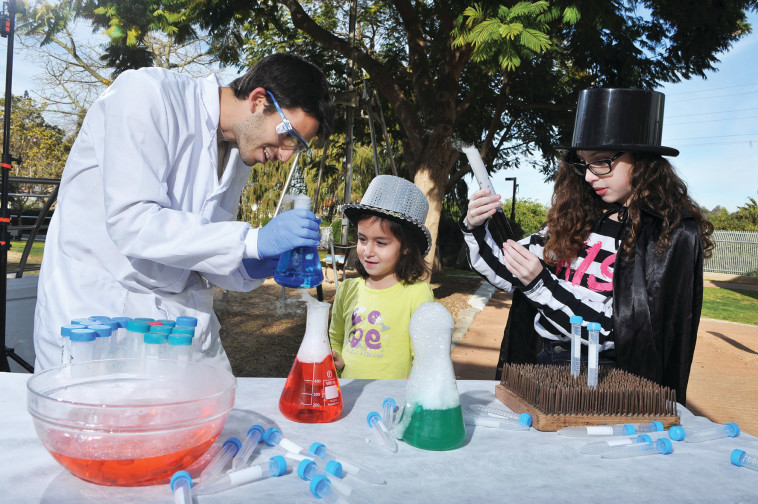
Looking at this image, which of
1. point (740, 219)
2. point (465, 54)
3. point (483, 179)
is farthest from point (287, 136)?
point (740, 219)

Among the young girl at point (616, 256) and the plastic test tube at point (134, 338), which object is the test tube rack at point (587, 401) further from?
the plastic test tube at point (134, 338)

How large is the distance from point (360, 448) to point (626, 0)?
6957mm

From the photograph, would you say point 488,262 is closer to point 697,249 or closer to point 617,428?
point 697,249

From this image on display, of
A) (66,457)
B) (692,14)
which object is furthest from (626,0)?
(66,457)

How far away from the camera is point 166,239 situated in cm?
145

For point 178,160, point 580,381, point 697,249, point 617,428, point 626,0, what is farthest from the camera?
point 626,0

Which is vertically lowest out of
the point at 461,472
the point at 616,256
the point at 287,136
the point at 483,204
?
the point at 461,472

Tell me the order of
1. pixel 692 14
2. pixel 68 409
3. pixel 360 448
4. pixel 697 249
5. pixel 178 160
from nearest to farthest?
pixel 68 409
pixel 360 448
pixel 178 160
pixel 697 249
pixel 692 14

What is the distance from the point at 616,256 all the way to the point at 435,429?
132 centimetres

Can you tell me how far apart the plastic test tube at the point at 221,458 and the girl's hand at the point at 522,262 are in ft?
4.13

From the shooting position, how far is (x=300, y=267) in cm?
156

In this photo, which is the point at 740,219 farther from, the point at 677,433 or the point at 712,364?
the point at 677,433

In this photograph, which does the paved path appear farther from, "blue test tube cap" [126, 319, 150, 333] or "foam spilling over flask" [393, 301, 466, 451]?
"blue test tube cap" [126, 319, 150, 333]

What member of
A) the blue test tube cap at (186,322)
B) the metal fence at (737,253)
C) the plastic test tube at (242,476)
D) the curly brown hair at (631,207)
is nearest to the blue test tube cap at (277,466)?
the plastic test tube at (242,476)
